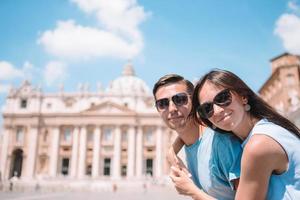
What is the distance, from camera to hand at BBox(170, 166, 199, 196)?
7.68 ft

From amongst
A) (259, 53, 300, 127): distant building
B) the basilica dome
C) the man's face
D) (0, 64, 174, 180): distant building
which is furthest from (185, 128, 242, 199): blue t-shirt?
the basilica dome

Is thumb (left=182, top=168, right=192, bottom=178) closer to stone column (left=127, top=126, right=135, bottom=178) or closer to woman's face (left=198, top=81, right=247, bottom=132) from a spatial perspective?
woman's face (left=198, top=81, right=247, bottom=132)

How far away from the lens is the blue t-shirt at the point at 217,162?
217 cm

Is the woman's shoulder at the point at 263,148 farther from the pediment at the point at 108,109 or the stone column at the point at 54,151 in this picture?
the stone column at the point at 54,151

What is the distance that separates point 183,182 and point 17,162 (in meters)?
56.3

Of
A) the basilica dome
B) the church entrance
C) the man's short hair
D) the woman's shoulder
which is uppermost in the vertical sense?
the basilica dome

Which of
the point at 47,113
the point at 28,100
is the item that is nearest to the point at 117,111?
the point at 47,113

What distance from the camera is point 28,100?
175ft

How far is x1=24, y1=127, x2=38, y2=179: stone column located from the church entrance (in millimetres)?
2605

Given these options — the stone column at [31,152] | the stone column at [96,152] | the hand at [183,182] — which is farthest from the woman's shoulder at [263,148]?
the stone column at [31,152]

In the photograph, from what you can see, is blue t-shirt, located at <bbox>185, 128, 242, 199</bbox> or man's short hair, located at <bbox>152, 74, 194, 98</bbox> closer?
blue t-shirt, located at <bbox>185, 128, 242, 199</bbox>

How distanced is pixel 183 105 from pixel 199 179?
631mm

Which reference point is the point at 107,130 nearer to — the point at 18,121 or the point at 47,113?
the point at 47,113

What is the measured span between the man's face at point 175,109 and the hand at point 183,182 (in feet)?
1.20
